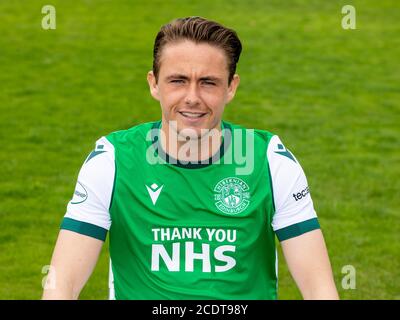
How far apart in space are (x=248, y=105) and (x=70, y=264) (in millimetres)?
11120

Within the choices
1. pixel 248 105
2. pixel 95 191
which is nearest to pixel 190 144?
pixel 95 191

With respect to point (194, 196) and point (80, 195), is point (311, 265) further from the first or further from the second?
point (80, 195)

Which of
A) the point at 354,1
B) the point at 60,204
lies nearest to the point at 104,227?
the point at 60,204

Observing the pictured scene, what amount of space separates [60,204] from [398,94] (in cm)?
763

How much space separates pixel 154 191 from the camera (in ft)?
14.7

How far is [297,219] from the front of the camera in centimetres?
430

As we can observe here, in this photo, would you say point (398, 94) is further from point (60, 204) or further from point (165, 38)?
point (165, 38)

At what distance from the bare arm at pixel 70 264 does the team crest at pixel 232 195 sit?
664mm

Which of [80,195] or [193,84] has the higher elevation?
[193,84]

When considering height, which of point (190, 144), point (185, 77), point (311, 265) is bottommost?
point (311, 265)

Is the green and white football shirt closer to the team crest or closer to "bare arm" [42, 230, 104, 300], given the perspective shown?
the team crest

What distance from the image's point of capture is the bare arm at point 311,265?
4.11m

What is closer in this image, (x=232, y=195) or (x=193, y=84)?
(x=193, y=84)
